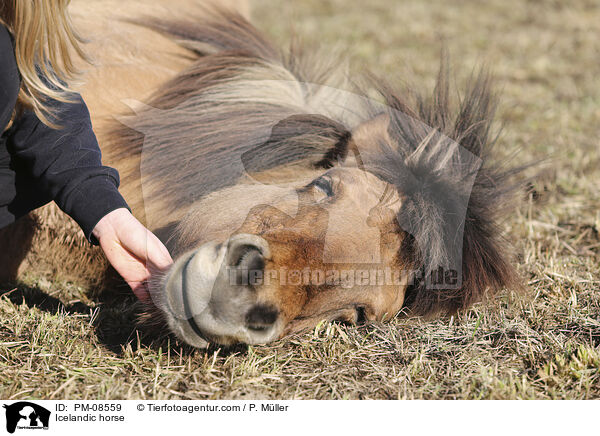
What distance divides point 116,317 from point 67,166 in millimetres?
636

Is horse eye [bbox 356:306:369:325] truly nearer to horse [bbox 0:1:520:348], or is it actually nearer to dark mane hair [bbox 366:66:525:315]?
horse [bbox 0:1:520:348]

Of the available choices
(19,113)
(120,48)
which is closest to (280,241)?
(19,113)

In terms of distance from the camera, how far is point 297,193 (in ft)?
6.39

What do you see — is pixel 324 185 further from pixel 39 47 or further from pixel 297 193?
pixel 39 47

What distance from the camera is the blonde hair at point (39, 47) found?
176cm

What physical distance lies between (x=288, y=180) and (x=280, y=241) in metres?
0.52

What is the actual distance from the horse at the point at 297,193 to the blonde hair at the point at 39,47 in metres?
0.48

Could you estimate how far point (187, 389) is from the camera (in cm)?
178

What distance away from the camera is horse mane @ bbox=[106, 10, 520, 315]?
1.99 meters

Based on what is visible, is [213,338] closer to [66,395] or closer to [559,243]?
[66,395]
